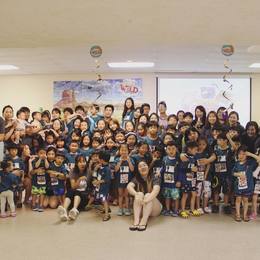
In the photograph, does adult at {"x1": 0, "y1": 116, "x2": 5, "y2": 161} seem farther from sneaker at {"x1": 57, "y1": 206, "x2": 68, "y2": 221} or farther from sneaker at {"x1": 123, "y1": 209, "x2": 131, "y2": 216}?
sneaker at {"x1": 123, "y1": 209, "x2": 131, "y2": 216}

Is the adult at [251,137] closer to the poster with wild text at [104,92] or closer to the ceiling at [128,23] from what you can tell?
the ceiling at [128,23]

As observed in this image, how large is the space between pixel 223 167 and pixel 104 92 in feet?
16.7

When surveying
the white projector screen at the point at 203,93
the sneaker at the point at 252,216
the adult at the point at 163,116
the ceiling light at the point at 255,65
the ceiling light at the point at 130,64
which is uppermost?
the ceiling light at the point at 255,65

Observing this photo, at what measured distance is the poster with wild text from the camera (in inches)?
343

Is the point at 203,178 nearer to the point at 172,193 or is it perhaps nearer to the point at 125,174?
the point at 172,193

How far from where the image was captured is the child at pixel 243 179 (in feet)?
12.9

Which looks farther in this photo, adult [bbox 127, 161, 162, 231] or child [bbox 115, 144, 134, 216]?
child [bbox 115, 144, 134, 216]

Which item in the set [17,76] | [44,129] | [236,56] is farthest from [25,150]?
[17,76]

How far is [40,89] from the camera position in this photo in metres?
9.07

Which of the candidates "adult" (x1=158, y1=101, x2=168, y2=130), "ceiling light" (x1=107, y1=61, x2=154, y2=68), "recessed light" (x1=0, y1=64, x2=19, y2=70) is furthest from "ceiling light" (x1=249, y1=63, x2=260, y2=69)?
"recessed light" (x1=0, y1=64, x2=19, y2=70)

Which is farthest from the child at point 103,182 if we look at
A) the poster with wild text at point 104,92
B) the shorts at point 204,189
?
the poster with wild text at point 104,92

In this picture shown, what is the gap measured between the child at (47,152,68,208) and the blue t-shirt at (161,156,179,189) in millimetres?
1234

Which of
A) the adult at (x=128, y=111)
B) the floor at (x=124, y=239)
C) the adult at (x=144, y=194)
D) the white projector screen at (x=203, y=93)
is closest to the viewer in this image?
the floor at (x=124, y=239)

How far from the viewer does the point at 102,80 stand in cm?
879
